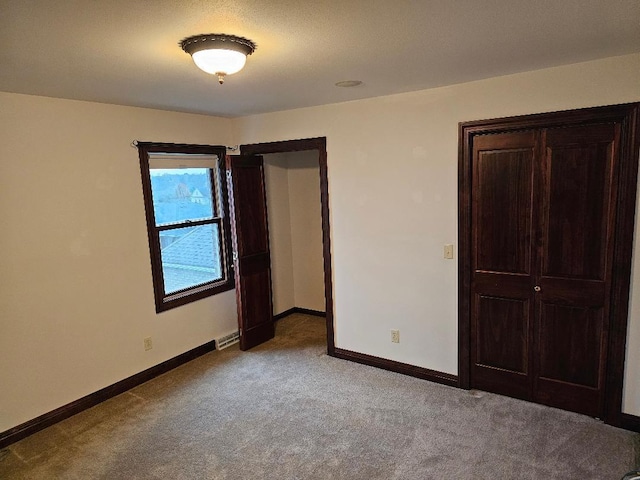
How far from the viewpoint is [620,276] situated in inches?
103

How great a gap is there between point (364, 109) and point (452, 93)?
74 centimetres

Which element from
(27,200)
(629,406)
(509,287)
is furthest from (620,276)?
(27,200)

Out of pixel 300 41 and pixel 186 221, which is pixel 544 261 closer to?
pixel 300 41

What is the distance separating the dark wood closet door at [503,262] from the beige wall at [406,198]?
18 centimetres

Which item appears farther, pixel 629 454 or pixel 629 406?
pixel 629 406

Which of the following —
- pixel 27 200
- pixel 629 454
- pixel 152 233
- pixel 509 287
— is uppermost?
pixel 27 200

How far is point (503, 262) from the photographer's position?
10.0 feet

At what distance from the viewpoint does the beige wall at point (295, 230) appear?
504 centimetres

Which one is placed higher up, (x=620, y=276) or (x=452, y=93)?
(x=452, y=93)

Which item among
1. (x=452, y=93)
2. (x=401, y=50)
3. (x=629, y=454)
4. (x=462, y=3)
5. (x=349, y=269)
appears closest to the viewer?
(x=462, y=3)

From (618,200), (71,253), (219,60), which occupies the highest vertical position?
(219,60)

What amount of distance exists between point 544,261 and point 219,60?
250cm

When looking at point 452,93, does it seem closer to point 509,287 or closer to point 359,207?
point 359,207

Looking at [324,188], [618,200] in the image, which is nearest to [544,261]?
[618,200]
